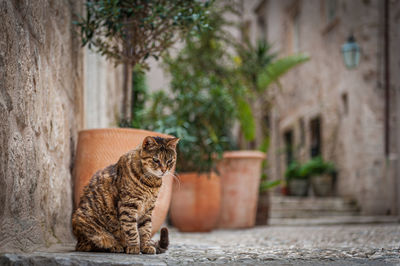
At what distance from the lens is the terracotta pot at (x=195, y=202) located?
5.29 meters

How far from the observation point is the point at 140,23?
3414mm

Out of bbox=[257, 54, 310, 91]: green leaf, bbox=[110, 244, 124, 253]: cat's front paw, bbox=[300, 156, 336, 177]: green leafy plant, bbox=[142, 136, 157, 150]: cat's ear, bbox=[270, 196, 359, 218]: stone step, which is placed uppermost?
bbox=[257, 54, 310, 91]: green leaf

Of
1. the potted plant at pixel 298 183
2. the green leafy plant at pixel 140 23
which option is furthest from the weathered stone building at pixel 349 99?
the green leafy plant at pixel 140 23

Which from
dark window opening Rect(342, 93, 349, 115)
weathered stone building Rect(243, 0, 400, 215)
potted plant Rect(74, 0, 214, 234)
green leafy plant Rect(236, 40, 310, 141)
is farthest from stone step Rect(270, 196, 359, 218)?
potted plant Rect(74, 0, 214, 234)

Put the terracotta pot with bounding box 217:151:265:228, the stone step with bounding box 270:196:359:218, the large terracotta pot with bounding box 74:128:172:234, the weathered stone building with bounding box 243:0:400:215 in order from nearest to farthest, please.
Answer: the large terracotta pot with bounding box 74:128:172:234
the terracotta pot with bounding box 217:151:265:228
the stone step with bounding box 270:196:359:218
the weathered stone building with bounding box 243:0:400:215

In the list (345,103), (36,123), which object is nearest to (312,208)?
(345,103)

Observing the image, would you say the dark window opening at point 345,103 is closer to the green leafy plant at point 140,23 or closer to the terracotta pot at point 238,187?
the terracotta pot at point 238,187

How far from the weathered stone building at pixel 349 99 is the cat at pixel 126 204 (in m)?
5.17

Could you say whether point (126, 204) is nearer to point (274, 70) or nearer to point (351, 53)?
point (274, 70)

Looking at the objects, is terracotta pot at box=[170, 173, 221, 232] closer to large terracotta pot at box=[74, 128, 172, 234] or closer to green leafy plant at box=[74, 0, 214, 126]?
green leafy plant at box=[74, 0, 214, 126]

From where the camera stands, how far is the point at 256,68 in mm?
6965

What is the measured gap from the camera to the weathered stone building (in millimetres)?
8102

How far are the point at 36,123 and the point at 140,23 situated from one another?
4.23 feet

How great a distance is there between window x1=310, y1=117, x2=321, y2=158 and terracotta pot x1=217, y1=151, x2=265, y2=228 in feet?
17.3
